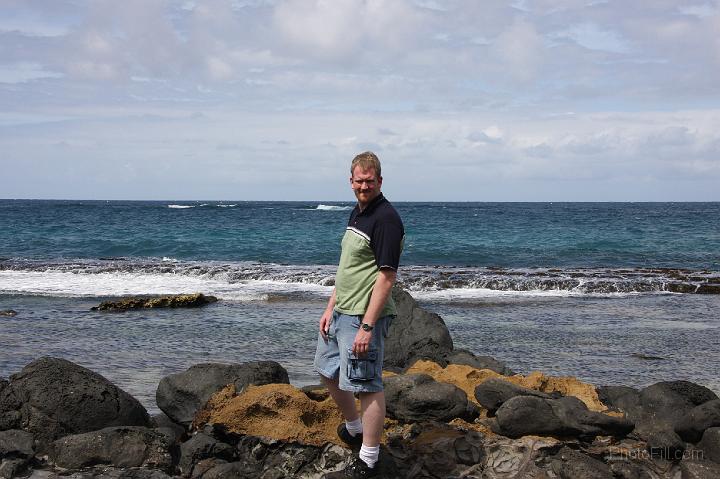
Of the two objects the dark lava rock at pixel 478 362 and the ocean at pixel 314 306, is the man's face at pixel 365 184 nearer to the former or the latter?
the ocean at pixel 314 306

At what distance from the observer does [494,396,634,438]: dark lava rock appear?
6203 mm

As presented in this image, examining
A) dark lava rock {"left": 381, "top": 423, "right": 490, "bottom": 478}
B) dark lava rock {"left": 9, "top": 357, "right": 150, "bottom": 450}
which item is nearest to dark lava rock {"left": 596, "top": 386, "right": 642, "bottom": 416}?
dark lava rock {"left": 381, "top": 423, "right": 490, "bottom": 478}

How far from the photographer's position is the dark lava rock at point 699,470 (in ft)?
18.9

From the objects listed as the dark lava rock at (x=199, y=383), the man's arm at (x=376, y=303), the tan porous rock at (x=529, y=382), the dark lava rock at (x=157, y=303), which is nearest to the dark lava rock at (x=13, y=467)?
the dark lava rock at (x=199, y=383)

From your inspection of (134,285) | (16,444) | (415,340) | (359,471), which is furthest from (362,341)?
(134,285)

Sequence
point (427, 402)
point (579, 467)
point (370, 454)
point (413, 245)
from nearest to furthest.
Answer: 1. point (370, 454)
2. point (579, 467)
3. point (427, 402)
4. point (413, 245)

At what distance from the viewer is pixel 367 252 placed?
16.9ft

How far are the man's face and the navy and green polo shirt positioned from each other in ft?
0.19

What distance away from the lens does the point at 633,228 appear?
52031 mm

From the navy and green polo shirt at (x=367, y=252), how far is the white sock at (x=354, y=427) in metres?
0.98

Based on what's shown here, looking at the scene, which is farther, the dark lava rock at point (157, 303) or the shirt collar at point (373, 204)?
the dark lava rock at point (157, 303)

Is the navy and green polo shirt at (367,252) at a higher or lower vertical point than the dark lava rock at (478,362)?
higher

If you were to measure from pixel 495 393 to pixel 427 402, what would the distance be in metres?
0.66

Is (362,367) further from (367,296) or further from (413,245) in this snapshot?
(413,245)
